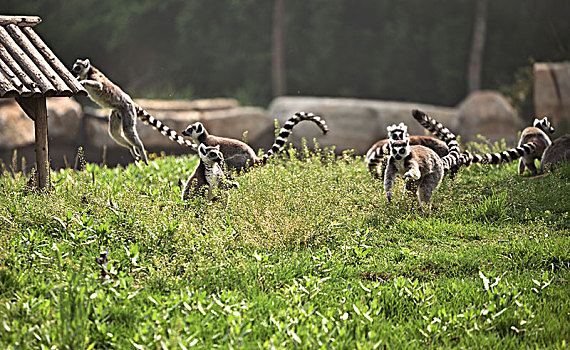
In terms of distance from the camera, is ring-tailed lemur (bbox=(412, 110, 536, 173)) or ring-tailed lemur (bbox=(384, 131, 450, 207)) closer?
ring-tailed lemur (bbox=(384, 131, 450, 207))

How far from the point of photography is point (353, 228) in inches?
226

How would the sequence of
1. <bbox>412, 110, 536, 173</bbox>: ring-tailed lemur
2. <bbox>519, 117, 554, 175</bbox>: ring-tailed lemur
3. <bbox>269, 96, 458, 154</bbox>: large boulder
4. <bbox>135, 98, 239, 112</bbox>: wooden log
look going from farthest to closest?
<bbox>269, 96, 458, 154</bbox>: large boulder
<bbox>135, 98, 239, 112</bbox>: wooden log
<bbox>519, 117, 554, 175</bbox>: ring-tailed lemur
<bbox>412, 110, 536, 173</bbox>: ring-tailed lemur

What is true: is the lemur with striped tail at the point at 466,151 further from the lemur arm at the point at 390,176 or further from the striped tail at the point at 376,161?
the lemur arm at the point at 390,176

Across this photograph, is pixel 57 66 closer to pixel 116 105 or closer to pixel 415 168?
pixel 116 105

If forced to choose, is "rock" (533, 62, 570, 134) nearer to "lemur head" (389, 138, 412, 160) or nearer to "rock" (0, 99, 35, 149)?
"lemur head" (389, 138, 412, 160)

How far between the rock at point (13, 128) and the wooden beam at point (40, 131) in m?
5.99

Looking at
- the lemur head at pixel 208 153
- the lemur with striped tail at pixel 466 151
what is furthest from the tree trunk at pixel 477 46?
the lemur head at pixel 208 153

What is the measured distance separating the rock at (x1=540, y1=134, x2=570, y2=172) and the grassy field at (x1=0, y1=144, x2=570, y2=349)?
314mm

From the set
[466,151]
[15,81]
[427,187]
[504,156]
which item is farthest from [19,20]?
[504,156]

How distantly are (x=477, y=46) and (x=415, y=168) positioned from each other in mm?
12398

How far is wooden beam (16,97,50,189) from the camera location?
6363mm

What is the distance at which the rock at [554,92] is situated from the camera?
39.9ft

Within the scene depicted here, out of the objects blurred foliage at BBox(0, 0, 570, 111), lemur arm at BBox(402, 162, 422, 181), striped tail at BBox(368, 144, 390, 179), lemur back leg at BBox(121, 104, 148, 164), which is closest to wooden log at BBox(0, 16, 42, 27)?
lemur back leg at BBox(121, 104, 148, 164)

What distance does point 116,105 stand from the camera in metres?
7.02
